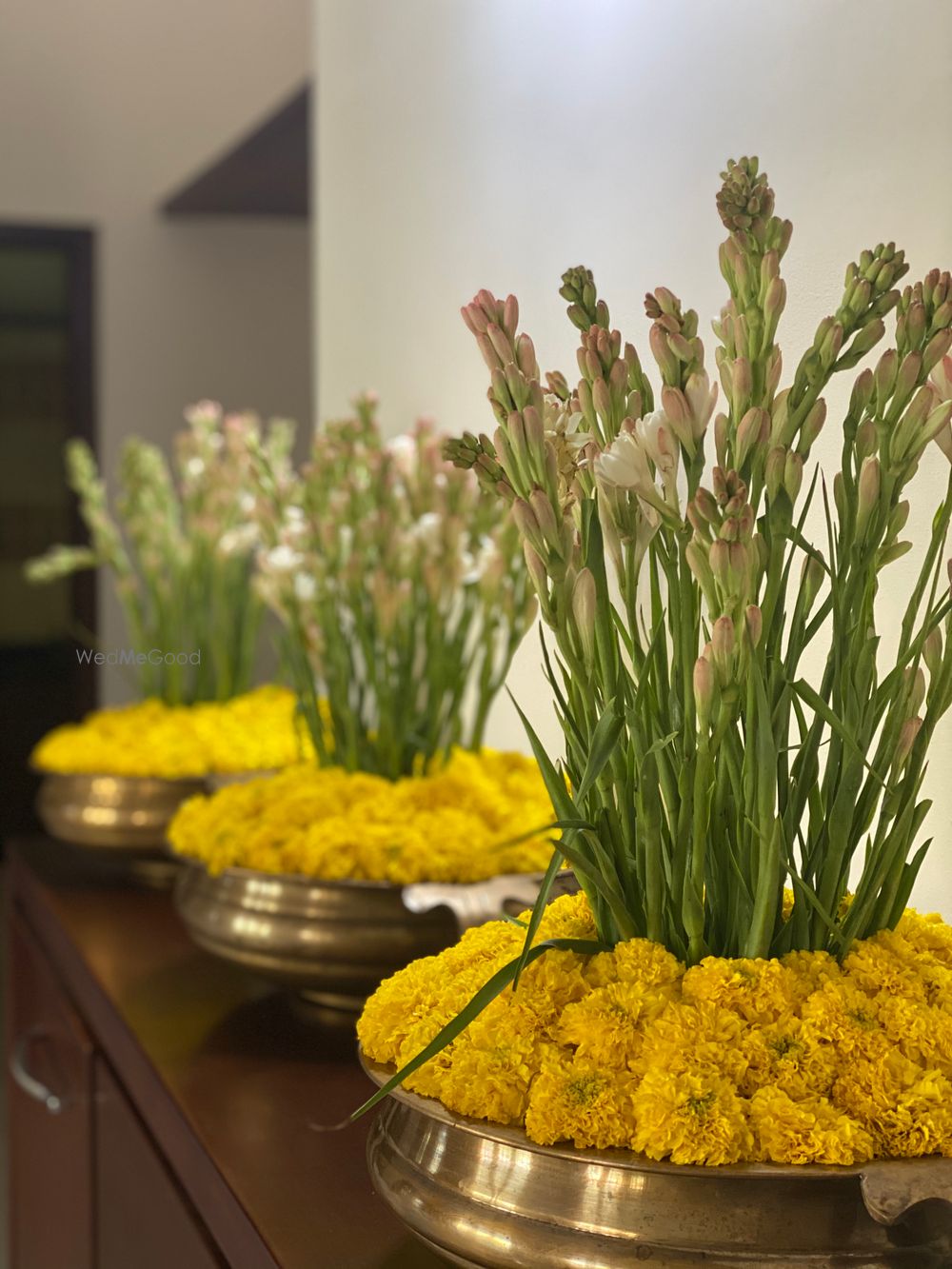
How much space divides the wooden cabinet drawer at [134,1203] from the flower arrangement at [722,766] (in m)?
0.42

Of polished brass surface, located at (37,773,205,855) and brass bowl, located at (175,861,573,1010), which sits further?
polished brass surface, located at (37,773,205,855)

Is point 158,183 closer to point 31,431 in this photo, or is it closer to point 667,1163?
point 31,431

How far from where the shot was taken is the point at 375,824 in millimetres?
1248

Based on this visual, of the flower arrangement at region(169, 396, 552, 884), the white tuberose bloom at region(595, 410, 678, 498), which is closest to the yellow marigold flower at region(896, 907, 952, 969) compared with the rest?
the white tuberose bloom at region(595, 410, 678, 498)

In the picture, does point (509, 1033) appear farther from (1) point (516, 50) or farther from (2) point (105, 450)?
(2) point (105, 450)

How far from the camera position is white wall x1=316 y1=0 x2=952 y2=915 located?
94 centimetres

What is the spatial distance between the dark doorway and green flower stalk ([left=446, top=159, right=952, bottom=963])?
12.7 ft

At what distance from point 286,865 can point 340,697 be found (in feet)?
0.91

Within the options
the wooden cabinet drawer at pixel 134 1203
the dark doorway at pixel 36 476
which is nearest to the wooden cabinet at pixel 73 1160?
the wooden cabinet drawer at pixel 134 1203

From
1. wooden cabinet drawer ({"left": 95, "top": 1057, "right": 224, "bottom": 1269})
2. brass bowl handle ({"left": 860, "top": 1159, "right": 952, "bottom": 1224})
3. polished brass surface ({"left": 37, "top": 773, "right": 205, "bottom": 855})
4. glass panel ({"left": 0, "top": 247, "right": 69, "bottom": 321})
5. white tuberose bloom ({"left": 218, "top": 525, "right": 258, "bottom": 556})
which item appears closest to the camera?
brass bowl handle ({"left": 860, "top": 1159, "right": 952, "bottom": 1224})

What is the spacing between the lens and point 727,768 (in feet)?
2.35

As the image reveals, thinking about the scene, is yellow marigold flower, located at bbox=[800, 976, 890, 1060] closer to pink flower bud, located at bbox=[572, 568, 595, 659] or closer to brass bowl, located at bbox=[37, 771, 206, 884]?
pink flower bud, located at bbox=[572, 568, 595, 659]

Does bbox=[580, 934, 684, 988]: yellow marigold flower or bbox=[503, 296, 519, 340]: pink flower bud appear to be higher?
bbox=[503, 296, 519, 340]: pink flower bud

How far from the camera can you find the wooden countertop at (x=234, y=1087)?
887 mm
